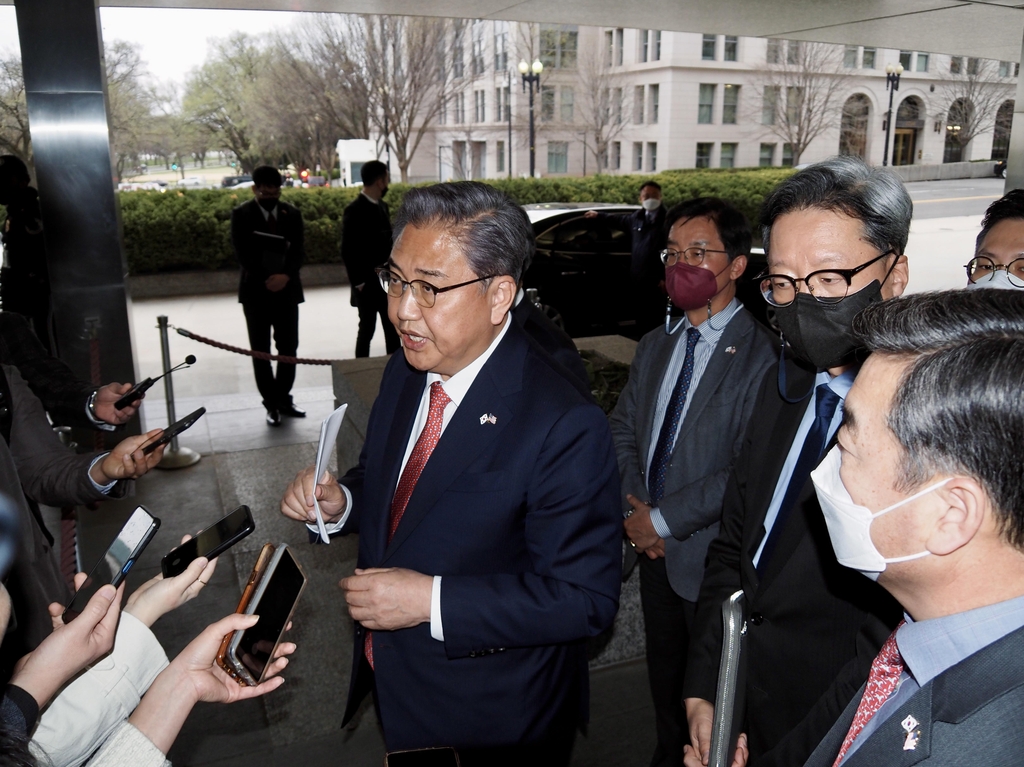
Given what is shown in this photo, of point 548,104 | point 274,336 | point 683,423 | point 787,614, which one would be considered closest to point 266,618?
point 787,614

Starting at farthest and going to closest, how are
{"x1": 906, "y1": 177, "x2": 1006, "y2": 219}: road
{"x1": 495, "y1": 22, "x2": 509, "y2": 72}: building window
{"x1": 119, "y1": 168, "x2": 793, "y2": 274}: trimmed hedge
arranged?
{"x1": 495, "y1": 22, "x2": 509, "y2": 72}: building window → {"x1": 906, "y1": 177, "x2": 1006, "y2": 219}: road → {"x1": 119, "y1": 168, "x2": 793, "y2": 274}: trimmed hedge

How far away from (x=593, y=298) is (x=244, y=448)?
6309mm

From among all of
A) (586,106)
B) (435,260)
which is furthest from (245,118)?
(435,260)

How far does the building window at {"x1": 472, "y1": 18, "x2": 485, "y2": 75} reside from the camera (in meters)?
27.2

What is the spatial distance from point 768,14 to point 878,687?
23.2 feet

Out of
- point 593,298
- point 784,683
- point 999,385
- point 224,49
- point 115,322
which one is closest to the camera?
point 999,385

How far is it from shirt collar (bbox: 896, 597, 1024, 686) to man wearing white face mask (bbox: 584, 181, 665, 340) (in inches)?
355

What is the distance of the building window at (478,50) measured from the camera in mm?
27203

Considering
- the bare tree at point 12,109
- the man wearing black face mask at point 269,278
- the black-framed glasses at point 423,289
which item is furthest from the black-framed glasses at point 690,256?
the bare tree at point 12,109

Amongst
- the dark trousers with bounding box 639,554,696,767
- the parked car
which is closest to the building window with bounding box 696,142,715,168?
the parked car

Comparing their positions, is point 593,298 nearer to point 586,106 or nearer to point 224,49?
point 224,49

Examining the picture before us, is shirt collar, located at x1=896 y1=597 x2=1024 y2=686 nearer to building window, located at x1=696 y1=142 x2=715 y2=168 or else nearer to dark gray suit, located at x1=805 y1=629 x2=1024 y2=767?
dark gray suit, located at x1=805 y1=629 x2=1024 y2=767

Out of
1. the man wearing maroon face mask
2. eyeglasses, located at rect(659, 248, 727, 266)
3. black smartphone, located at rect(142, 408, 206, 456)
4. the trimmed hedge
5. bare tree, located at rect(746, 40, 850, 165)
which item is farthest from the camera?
bare tree, located at rect(746, 40, 850, 165)

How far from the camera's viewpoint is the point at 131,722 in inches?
64.2
